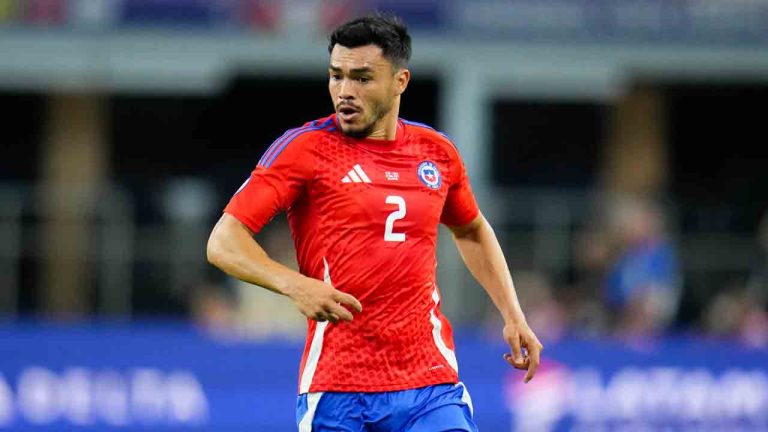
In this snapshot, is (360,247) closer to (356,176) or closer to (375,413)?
(356,176)

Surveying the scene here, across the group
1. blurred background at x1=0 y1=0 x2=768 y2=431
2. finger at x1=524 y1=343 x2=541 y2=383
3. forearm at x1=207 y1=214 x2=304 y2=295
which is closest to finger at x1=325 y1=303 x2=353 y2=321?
forearm at x1=207 y1=214 x2=304 y2=295

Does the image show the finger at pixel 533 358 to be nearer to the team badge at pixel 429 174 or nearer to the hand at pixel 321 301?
the team badge at pixel 429 174

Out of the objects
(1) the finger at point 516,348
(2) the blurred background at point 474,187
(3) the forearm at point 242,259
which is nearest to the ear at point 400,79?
(3) the forearm at point 242,259

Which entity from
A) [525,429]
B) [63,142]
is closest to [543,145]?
[63,142]

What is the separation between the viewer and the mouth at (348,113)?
16.9 feet

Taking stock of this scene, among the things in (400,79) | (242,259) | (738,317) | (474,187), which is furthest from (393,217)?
(474,187)

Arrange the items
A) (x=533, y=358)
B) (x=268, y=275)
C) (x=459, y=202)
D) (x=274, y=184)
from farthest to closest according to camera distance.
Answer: (x=459, y=202) < (x=533, y=358) < (x=274, y=184) < (x=268, y=275)

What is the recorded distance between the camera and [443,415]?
16.9ft

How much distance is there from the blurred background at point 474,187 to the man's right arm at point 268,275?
5.41m

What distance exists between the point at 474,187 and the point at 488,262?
9.03 m

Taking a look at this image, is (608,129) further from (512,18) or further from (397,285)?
(397,285)

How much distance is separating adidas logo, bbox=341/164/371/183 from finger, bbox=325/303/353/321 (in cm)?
59

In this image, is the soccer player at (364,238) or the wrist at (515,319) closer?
the soccer player at (364,238)

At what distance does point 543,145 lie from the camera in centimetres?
1894
